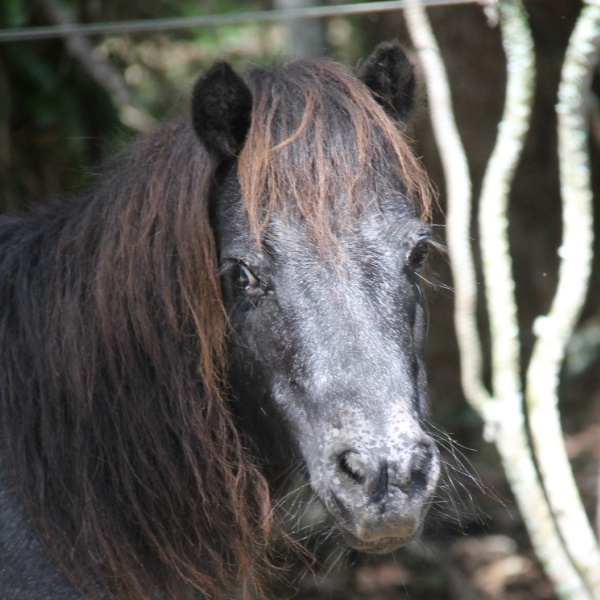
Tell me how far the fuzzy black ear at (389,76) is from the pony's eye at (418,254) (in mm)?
553

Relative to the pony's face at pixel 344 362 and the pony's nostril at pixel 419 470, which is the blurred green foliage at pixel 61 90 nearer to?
the pony's face at pixel 344 362

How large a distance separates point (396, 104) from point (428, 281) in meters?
0.63

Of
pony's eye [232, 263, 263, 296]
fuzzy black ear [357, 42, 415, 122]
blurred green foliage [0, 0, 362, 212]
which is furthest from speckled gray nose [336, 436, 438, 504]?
blurred green foliage [0, 0, 362, 212]

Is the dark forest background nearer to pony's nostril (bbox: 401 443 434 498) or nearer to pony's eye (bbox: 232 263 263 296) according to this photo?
pony's eye (bbox: 232 263 263 296)

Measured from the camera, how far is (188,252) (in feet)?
9.09

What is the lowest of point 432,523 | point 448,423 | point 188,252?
point 448,423

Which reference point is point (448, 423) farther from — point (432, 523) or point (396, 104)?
point (396, 104)

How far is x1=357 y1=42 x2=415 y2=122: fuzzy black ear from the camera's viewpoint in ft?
10.1

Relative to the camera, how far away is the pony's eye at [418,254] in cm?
277

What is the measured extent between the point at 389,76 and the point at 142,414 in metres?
1.38

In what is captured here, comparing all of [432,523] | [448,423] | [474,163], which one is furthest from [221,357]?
[474,163]

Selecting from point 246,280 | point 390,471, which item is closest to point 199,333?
point 246,280

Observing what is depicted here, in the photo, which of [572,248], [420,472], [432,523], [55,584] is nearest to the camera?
[420,472]

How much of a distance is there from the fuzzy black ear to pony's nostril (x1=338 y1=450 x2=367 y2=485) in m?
1.29
